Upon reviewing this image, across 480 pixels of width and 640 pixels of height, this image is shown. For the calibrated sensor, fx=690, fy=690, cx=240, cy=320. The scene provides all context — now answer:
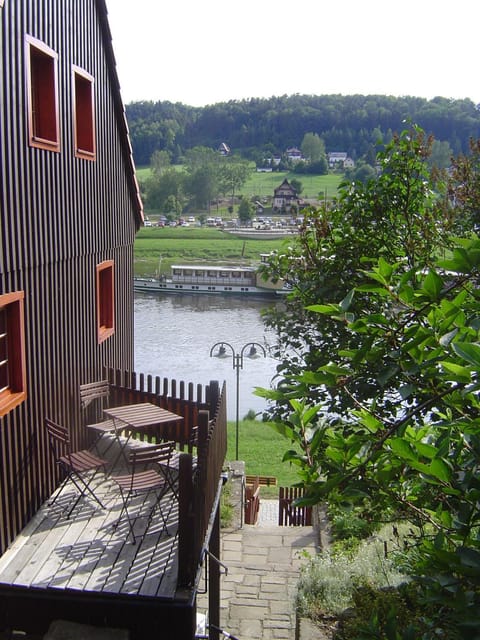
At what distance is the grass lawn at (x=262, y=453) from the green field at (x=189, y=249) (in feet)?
136

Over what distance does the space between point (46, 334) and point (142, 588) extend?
303 cm

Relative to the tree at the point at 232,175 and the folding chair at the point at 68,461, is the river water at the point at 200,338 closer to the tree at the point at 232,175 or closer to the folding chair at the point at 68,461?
the folding chair at the point at 68,461

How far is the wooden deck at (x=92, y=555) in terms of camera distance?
18.7 feet

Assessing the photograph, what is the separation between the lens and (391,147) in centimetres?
731

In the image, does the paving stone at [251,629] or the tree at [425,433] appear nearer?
the tree at [425,433]

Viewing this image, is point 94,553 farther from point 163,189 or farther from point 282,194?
point 282,194

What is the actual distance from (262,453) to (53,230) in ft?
53.0

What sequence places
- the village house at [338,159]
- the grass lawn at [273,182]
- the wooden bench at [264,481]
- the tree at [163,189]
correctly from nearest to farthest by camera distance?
1. the wooden bench at [264,481]
2. the tree at [163,189]
3. the grass lawn at [273,182]
4. the village house at [338,159]

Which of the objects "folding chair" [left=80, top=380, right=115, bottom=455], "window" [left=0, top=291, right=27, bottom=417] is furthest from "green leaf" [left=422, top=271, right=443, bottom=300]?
"folding chair" [left=80, top=380, right=115, bottom=455]

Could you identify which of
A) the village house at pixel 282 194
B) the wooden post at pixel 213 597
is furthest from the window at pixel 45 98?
the village house at pixel 282 194

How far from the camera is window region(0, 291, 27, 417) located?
661 centimetres

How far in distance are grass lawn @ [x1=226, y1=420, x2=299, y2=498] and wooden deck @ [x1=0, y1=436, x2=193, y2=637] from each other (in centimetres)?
→ 1016

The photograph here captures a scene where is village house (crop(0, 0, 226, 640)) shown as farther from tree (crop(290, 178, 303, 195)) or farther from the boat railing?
tree (crop(290, 178, 303, 195))

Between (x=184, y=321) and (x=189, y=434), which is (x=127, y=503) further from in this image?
(x=184, y=321)
